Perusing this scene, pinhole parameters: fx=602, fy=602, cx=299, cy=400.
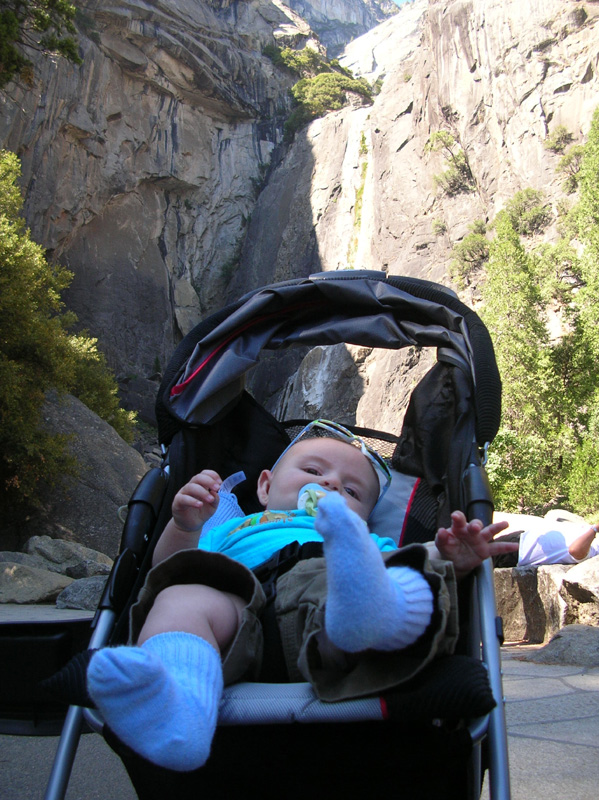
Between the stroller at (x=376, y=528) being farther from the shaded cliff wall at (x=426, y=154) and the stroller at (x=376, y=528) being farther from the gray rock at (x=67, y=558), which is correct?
the shaded cliff wall at (x=426, y=154)

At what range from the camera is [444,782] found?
3.41ft

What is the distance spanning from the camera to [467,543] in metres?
1.25

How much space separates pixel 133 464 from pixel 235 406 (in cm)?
986

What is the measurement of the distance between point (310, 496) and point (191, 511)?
420mm

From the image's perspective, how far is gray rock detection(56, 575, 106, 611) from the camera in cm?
462

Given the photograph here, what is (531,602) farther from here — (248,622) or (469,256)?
(469,256)

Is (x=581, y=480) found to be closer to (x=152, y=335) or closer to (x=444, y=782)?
(x=444, y=782)

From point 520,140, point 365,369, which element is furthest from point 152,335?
point 520,140

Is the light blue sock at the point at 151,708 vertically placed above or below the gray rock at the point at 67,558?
above

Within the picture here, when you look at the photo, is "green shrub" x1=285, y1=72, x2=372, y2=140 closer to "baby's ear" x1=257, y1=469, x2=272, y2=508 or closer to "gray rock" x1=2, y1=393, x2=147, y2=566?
"gray rock" x1=2, y1=393, x2=147, y2=566

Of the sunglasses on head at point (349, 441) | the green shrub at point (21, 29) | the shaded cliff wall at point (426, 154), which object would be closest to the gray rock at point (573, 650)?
the sunglasses on head at point (349, 441)

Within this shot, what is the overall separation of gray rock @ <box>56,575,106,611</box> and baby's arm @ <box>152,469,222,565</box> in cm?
339

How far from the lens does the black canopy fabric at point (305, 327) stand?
2178 millimetres

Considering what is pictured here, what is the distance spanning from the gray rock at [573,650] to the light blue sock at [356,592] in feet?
9.20
